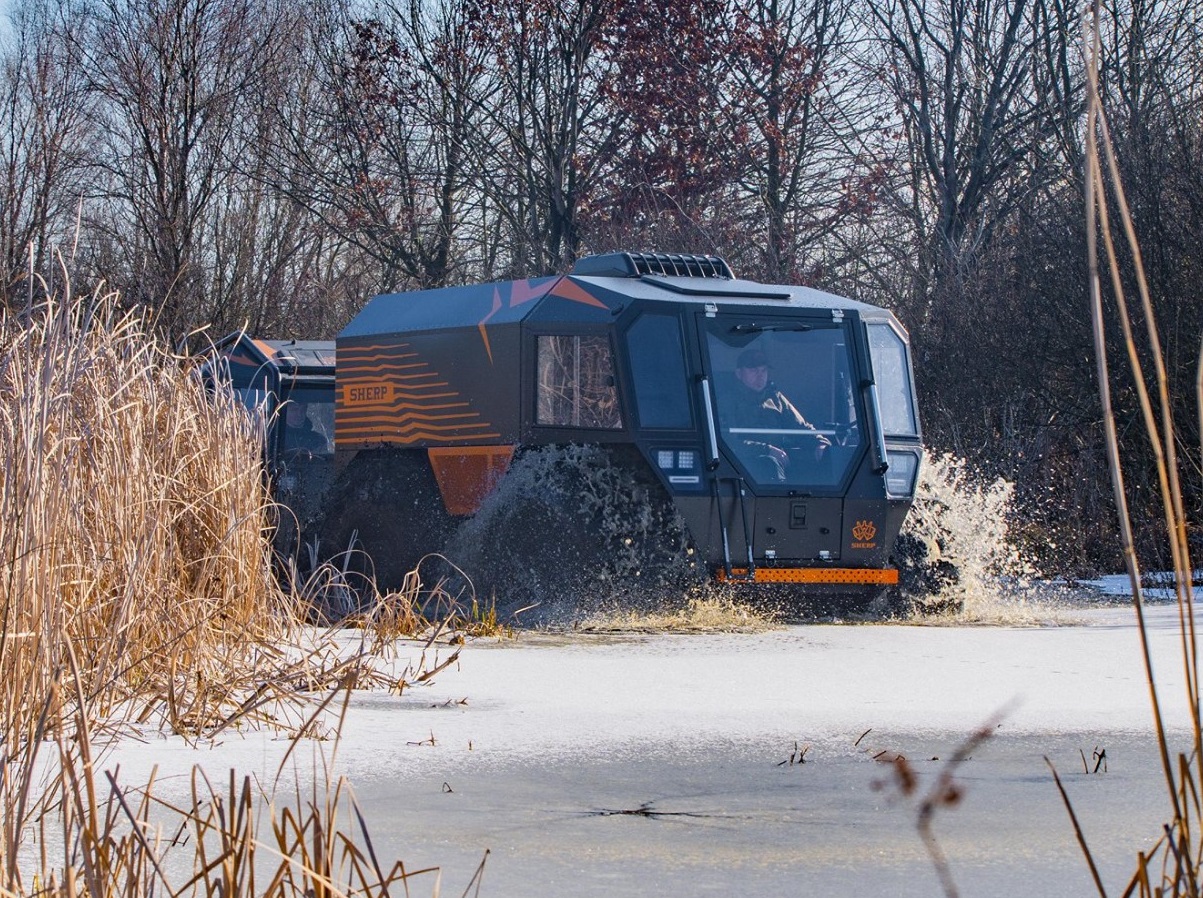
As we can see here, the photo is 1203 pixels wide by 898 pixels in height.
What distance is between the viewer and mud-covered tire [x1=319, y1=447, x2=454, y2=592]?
42.1 feet

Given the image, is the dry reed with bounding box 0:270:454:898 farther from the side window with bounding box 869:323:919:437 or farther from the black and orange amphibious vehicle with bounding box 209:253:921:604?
the side window with bounding box 869:323:919:437

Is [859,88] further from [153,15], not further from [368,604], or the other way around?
[368,604]

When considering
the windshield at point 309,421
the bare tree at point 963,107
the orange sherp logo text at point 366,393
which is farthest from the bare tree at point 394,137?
the orange sherp logo text at point 366,393

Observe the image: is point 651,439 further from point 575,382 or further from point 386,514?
point 386,514

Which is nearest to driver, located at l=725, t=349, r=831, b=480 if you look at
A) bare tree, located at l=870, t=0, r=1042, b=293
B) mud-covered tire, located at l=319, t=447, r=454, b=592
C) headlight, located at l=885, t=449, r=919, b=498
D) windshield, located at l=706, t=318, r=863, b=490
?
windshield, located at l=706, t=318, r=863, b=490

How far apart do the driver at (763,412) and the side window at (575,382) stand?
82 cm

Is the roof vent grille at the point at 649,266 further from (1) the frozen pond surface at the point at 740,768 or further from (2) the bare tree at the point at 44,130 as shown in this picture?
(2) the bare tree at the point at 44,130

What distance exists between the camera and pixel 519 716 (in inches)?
271

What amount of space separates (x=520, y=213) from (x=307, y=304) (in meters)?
6.55

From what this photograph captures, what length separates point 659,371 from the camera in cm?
1189

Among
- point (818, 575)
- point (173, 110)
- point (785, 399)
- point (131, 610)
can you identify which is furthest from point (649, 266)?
point (173, 110)

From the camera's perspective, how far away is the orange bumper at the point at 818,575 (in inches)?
454

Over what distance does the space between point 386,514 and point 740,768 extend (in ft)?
25.2

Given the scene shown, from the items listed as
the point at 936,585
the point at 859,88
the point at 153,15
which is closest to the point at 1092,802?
the point at 936,585
